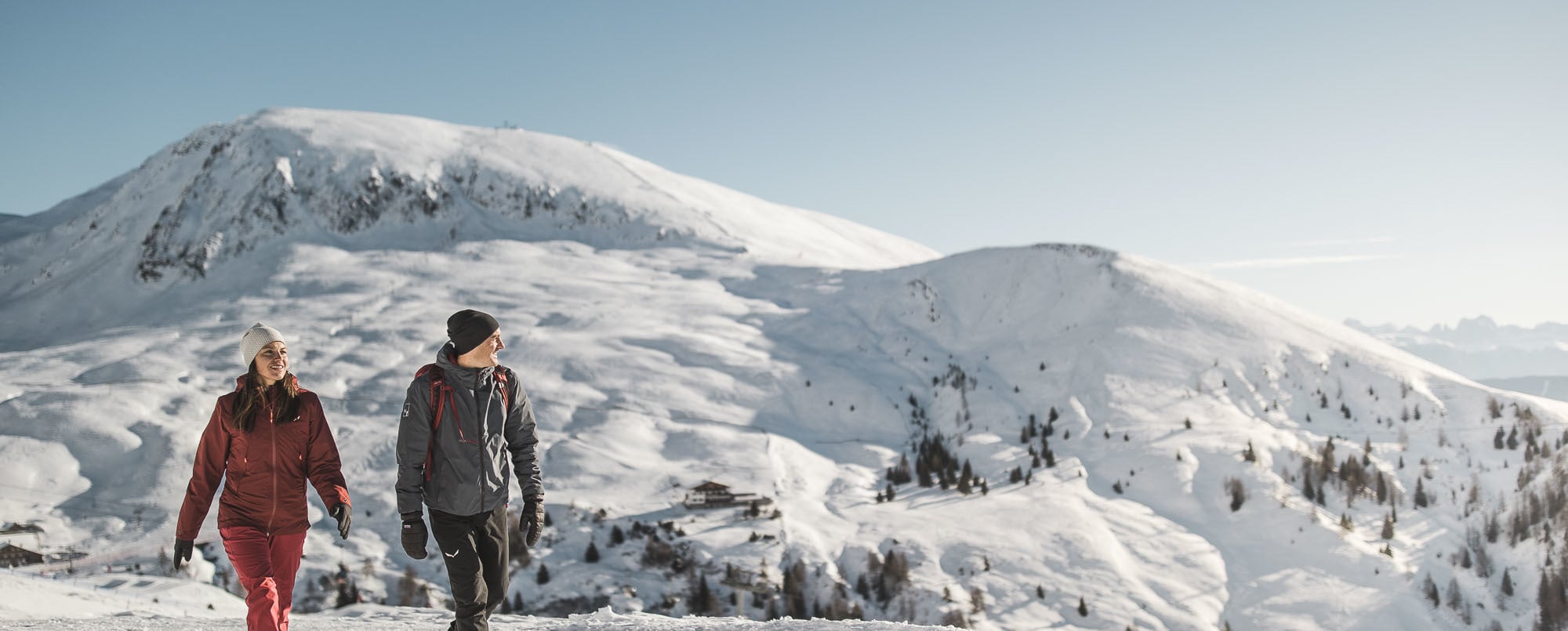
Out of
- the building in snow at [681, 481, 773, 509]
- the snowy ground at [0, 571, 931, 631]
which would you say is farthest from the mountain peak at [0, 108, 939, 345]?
the snowy ground at [0, 571, 931, 631]

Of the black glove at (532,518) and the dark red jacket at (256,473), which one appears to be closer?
the dark red jacket at (256,473)

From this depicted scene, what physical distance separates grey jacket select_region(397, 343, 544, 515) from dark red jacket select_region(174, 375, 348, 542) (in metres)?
0.66

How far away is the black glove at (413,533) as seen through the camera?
6.59 metres

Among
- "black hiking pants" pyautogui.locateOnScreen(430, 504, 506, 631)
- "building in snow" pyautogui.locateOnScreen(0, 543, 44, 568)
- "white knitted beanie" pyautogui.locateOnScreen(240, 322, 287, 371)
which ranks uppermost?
"white knitted beanie" pyautogui.locateOnScreen(240, 322, 287, 371)

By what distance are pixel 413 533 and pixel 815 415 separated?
4445cm

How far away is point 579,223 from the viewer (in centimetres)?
8762

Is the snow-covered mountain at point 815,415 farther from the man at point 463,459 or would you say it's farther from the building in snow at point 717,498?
the man at point 463,459

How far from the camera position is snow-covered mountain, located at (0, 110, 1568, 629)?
33188 mm

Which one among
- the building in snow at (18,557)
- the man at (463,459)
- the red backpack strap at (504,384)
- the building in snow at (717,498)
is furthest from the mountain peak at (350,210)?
the man at (463,459)

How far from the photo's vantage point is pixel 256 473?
6781 millimetres

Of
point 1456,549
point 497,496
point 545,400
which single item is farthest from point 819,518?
point 497,496

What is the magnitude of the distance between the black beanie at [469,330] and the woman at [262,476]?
4.11 ft

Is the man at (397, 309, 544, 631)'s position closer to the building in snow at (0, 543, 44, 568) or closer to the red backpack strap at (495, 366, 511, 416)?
the red backpack strap at (495, 366, 511, 416)

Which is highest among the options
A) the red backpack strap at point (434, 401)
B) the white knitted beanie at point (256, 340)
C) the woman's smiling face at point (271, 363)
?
the white knitted beanie at point (256, 340)
